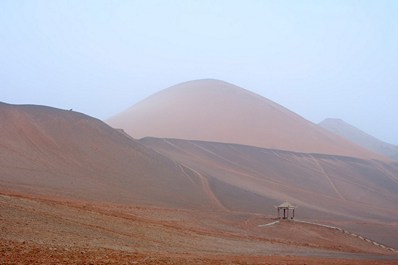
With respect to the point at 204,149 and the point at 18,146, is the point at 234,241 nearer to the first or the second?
the point at 18,146

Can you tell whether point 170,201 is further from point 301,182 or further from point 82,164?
point 301,182

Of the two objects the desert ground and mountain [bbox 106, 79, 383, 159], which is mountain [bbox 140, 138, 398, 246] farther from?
mountain [bbox 106, 79, 383, 159]

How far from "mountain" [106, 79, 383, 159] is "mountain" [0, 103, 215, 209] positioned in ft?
108

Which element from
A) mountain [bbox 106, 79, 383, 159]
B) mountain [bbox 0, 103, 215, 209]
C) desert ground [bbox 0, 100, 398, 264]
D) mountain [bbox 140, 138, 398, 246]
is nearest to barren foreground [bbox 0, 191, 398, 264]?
desert ground [bbox 0, 100, 398, 264]

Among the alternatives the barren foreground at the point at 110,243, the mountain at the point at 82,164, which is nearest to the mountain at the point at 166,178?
the mountain at the point at 82,164

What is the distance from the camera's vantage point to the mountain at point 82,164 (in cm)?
3894

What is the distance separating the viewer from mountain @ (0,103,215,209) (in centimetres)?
3894

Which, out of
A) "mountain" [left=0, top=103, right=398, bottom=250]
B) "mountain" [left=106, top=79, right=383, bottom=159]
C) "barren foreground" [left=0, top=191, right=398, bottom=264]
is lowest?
"barren foreground" [left=0, top=191, right=398, bottom=264]

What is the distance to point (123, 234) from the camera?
1972 cm

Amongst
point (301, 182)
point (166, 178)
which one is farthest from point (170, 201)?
point (301, 182)

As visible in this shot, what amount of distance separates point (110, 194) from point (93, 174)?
6.16 meters

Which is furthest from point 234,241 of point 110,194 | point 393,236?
point 393,236

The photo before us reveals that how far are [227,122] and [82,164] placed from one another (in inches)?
2163

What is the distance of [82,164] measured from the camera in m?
47.4
